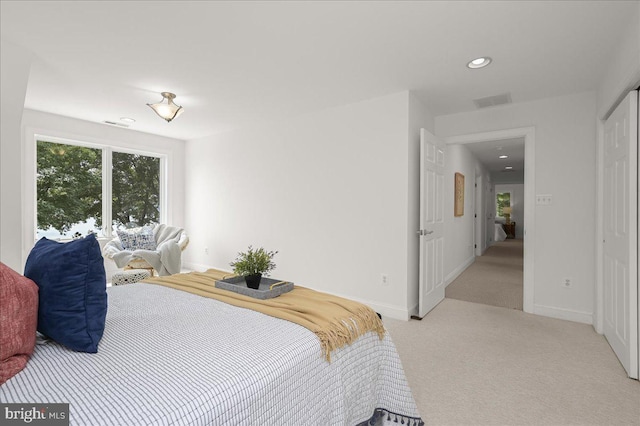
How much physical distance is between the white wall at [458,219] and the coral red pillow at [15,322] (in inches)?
188

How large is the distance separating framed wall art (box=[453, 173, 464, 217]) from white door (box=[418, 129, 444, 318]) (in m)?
1.70

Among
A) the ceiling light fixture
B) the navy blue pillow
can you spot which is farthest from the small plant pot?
the ceiling light fixture

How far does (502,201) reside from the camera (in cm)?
1257

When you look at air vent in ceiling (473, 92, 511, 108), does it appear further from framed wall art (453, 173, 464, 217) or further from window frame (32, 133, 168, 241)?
window frame (32, 133, 168, 241)

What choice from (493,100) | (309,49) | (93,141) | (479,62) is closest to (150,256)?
(93,141)

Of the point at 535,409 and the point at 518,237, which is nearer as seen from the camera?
the point at 535,409

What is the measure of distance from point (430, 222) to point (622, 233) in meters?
1.59

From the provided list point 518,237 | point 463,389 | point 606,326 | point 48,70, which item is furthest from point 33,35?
point 518,237

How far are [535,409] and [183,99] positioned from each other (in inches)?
167

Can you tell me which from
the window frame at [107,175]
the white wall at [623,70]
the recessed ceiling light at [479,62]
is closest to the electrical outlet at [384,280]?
the recessed ceiling light at [479,62]

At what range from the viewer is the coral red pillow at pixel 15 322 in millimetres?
938

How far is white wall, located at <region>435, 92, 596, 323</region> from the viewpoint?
3.26 metres

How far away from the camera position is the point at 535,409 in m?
1.86

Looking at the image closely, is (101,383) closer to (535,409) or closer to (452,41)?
(535,409)
